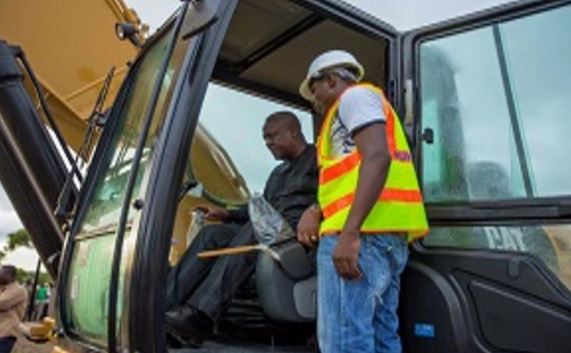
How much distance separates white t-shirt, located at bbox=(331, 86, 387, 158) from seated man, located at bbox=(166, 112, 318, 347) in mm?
708

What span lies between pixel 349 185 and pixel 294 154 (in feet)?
3.44

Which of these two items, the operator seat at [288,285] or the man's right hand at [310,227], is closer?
the man's right hand at [310,227]

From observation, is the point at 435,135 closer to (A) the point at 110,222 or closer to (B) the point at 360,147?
(B) the point at 360,147

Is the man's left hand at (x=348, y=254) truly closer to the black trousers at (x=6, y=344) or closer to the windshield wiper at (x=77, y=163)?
the windshield wiper at (x=77, y=163)

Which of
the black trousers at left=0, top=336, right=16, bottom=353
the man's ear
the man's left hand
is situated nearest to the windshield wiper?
the man's ear

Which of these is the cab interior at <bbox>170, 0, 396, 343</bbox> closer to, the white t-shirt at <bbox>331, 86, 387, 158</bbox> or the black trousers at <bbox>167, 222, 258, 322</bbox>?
the black trousers at <bbox>167, 222, 258, 322</bbox>

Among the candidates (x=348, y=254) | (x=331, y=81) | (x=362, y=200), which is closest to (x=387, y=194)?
(x=362, y=200)

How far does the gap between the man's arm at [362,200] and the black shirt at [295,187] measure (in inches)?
32.0

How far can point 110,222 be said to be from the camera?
88.4 inches

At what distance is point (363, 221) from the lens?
1907 mm

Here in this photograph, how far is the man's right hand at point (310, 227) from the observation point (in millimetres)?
2260

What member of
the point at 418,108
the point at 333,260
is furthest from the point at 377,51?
the point at 333,260

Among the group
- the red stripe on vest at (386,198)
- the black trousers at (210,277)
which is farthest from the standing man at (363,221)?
the black trousers at (210,277)

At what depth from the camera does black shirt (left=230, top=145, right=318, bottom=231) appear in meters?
2.86
